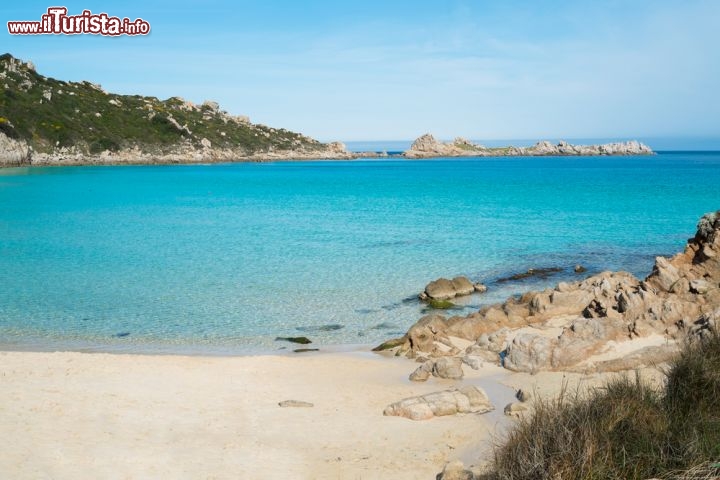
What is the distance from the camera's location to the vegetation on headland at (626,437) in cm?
A: 573

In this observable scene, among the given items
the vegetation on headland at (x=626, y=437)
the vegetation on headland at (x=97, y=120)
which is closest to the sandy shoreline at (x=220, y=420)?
the vegetation on headland at (x=626, y=437)

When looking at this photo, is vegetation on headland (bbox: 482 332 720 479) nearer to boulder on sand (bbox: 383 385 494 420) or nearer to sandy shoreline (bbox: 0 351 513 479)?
sandy shoreline (bbox: 0 351 513 479)

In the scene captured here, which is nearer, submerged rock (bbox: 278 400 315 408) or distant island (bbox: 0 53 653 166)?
A: submerged rock (bbox: 278 400 315 408)

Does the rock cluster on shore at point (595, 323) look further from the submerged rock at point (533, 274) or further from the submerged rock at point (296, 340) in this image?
the submerged rock at point (533, 274)

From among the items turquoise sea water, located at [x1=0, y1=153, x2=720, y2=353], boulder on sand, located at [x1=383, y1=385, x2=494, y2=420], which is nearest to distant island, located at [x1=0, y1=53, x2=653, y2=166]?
turquoise sea water, located at [x1=0, y1=153, x2=720, y2=353]

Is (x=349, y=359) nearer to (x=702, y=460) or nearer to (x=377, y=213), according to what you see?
(x=702, y=460)

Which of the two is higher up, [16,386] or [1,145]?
[1,145]

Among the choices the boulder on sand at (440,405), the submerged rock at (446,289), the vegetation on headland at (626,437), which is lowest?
the boulder on sand at (440,405)

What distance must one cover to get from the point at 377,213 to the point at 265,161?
121269 mm

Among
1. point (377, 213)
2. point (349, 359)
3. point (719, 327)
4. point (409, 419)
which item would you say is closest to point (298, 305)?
point (349, 359)

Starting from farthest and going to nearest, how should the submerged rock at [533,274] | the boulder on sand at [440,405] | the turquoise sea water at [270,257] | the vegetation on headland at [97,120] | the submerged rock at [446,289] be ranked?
the vegetation on headland at [97,120]
the submerged rock at [533,274]
the submerged rock at [446,289]
the turquoise sea water at [270,257]
the boulder on sand at [440,405]

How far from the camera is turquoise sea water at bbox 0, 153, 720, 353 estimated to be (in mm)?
17812

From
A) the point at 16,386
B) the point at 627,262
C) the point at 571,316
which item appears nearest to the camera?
the point at 16,386

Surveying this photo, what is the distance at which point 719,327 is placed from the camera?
10445 mm
